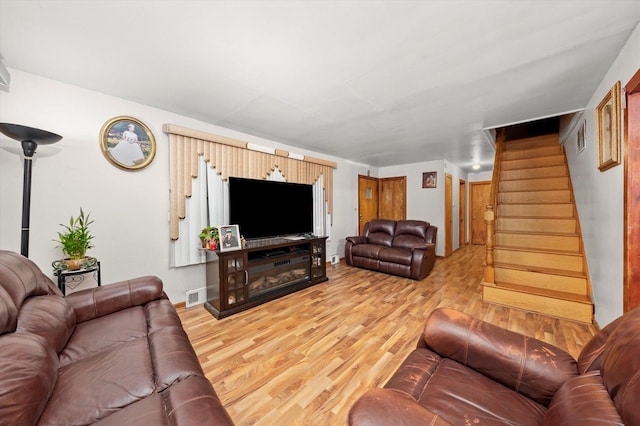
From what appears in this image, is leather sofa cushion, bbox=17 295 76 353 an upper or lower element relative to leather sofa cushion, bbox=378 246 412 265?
upper

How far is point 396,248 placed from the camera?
434cm

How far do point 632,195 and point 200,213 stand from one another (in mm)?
3895

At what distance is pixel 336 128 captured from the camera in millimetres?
3254

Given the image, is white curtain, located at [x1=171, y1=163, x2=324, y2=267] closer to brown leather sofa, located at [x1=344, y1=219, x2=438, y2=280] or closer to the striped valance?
the striped valance

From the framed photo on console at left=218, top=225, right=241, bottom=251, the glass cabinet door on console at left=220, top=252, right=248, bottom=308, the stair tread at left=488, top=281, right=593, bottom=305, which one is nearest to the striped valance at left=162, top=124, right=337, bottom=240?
the framed photo on console at left=218, top=225, right=241, bottom=251

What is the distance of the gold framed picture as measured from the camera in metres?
1.75

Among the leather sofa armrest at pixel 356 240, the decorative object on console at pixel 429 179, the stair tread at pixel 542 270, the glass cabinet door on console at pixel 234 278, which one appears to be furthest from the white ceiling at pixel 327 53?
the decorative object on console at pixel 429 179

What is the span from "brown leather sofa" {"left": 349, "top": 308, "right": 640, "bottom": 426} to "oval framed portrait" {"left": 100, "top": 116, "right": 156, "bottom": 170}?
295 centimetres

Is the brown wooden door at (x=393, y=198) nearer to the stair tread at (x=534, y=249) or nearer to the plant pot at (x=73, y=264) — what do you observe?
the stair tread at (x=534, y=249)

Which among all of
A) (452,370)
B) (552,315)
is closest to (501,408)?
(452,370)

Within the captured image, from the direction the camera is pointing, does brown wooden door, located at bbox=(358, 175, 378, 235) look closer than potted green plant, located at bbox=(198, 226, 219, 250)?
No

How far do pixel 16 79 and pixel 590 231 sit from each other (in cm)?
568

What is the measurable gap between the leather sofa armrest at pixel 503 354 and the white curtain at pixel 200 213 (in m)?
2.68

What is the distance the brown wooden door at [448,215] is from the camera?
17.7 feet
